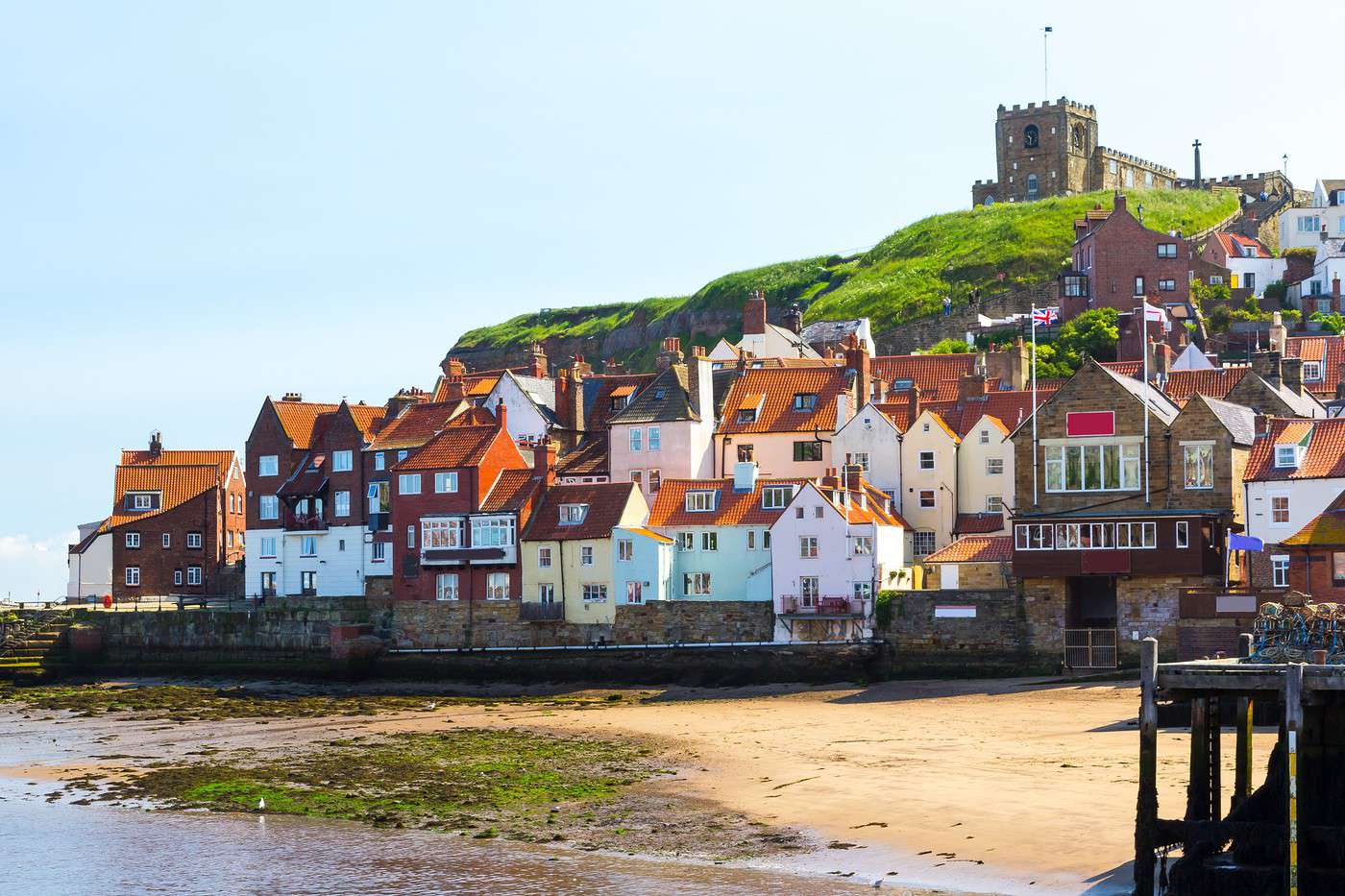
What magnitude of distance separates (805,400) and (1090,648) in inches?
875

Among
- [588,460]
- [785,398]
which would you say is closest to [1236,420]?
[785,398]

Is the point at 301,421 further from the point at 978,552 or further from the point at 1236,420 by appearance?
the point at 1236,420

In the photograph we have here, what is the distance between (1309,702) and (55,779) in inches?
1327

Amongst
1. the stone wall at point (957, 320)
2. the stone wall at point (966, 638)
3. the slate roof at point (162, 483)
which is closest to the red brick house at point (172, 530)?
the slate roof at point (162, 483)

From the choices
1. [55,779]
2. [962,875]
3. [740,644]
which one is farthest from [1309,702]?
[740,644]

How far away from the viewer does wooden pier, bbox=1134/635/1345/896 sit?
1059 inches

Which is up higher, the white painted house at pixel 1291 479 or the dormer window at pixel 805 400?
the dormer window at pixel 805 400

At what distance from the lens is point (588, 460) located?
79000mm

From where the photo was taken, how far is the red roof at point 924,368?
87.7 meters

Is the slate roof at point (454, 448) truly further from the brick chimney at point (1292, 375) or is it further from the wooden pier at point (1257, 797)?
the wooden pier at point (1257, 797)

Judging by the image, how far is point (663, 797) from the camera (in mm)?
40625

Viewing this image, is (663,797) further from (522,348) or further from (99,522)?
(522,348)

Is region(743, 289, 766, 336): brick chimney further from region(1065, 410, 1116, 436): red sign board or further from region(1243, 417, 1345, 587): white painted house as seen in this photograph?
region(1243, 417, 1345, 587): white painted house

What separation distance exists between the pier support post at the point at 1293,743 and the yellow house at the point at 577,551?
44.2 metres
